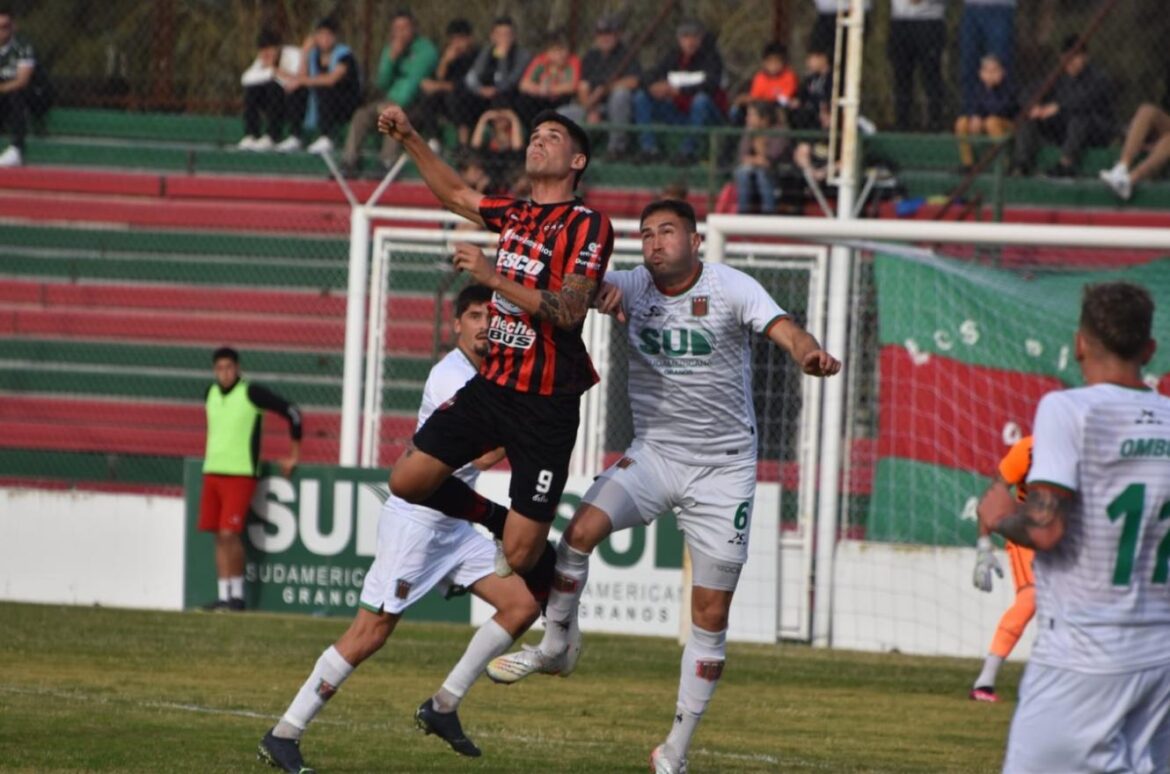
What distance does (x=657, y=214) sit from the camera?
909 centimetres

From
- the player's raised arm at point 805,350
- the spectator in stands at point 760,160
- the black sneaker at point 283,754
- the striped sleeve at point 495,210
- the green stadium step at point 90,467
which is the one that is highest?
the spectator in stands at point 760,160

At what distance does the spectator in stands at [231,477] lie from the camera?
17328 millimetres

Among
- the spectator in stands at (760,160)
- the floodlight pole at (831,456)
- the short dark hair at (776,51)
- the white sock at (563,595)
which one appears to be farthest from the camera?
the short dark hair at (776,51)

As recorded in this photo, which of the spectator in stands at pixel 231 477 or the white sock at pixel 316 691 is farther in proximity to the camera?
the spectator in stands at pixel 231 477

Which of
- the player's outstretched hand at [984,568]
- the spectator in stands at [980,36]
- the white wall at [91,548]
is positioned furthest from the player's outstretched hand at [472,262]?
the spectator in stands at [980,36]

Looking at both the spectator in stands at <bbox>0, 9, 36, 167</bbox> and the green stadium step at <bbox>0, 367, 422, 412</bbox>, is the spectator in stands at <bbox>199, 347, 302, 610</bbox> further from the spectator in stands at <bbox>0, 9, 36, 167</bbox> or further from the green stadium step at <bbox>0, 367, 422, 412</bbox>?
the spectator in stands at <bbox>0, 9, 36, 167</bbox>

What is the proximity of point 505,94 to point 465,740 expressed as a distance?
12.6 meters

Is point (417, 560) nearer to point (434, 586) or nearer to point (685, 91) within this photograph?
point (434, 586)

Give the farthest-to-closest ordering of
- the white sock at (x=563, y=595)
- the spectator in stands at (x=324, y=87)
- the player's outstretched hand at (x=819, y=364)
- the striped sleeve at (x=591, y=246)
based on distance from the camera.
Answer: the spectator in stands at (x=324, y=87) → the white sock at (x=563, y=595) → the striped sleeve at (x=591, y=246) → the player's outstretched hand at (x=819, y=364)

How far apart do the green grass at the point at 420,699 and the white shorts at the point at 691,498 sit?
1.16m

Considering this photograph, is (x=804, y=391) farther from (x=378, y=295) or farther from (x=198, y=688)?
(x=198, y=688)

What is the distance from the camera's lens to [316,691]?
873 centimetres

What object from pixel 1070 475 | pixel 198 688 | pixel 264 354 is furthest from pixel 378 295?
pixel 1070 475

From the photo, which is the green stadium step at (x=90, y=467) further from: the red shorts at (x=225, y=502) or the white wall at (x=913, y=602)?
the white wall at (x=913, y=602)
